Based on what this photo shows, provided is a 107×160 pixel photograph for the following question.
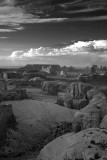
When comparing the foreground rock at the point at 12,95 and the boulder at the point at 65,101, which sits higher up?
the foreground rock at the point at 12,95

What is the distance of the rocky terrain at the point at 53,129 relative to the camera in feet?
184

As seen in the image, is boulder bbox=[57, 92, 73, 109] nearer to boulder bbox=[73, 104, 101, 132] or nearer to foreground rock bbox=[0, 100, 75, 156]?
foreground rock bbox=[0, 100, 75, 156]

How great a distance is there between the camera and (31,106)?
11281cm

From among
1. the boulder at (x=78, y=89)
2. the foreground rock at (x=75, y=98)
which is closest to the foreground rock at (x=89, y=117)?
the foreground rock at (x=75, y=98)

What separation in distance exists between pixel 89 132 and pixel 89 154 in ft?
34.1

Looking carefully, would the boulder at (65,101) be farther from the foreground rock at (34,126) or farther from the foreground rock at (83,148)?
the foreground rock at (83,148)

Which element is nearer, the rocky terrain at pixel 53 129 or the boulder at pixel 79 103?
the rocky terrain at pixel 53 129

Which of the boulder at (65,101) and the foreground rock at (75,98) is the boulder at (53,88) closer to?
the foreground rock at (75,98)

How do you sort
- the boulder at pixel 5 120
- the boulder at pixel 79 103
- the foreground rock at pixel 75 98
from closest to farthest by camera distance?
the boulder at pixel 5 120 → the boulder at pixel 79 103 → the foreground rock at pixel 75 98

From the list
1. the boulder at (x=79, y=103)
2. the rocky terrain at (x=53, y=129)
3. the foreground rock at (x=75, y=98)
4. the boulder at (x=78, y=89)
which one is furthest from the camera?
the boulder at (x=78, y=89)

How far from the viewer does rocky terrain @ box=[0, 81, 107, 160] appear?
5594cm

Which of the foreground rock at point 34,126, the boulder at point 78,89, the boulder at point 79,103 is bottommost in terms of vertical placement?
the foreground rock at point 34,126

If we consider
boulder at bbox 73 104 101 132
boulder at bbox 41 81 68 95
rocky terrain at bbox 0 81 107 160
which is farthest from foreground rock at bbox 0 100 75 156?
boulder at bbox 41 81 68 95

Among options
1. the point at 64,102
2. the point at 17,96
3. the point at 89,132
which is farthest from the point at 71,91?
the point at 89,132
